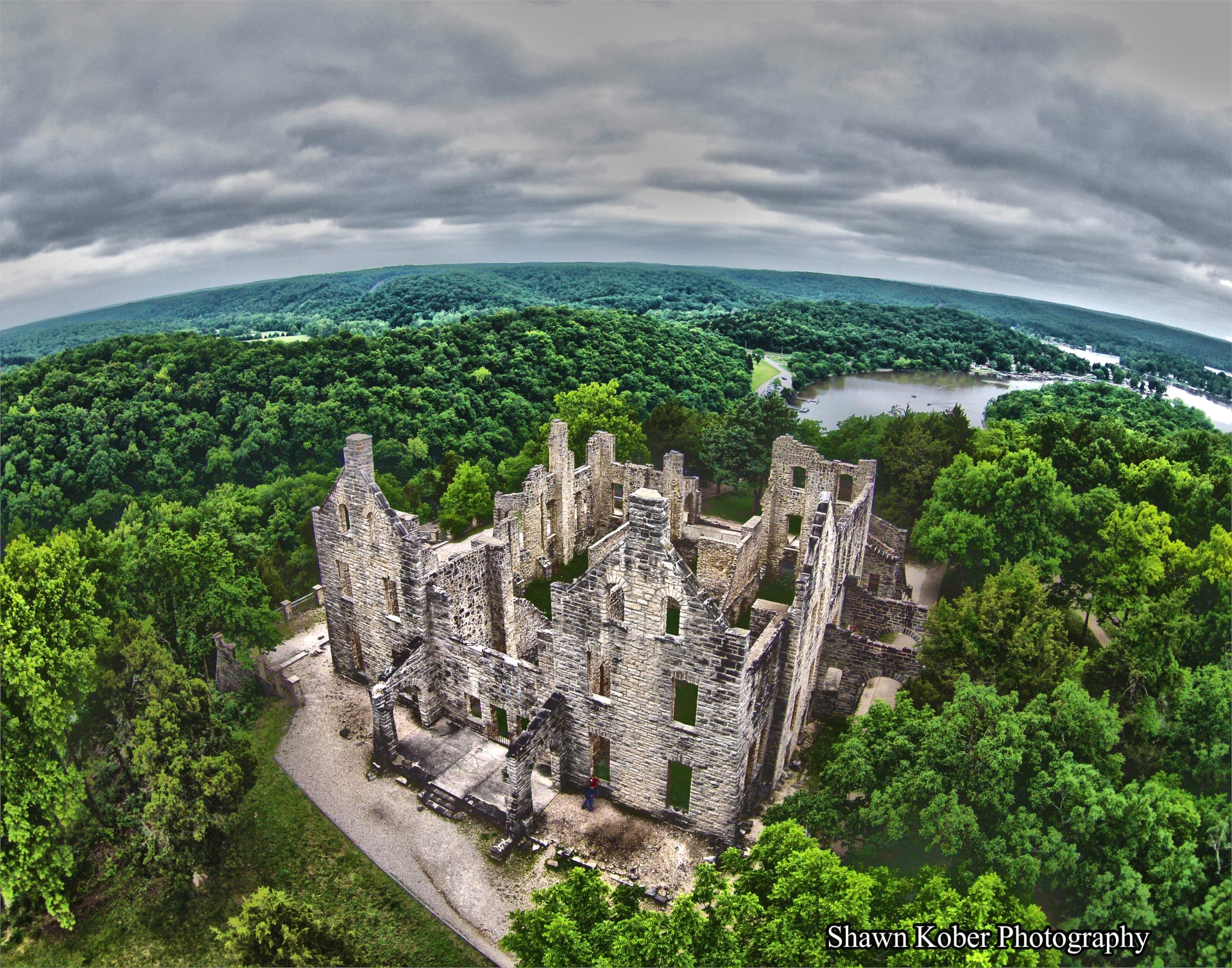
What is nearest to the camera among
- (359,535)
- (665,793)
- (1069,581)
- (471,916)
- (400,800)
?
(471,916)

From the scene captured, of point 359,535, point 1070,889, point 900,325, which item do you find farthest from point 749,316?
point 1070,889

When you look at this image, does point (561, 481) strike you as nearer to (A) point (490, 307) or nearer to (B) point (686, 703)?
(B) point (686, 703)

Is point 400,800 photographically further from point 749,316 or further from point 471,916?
point 749,316

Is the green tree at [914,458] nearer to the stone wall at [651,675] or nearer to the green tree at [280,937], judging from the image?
the stone wall at [651,675]

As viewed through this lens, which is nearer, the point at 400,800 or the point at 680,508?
the point at 400,800

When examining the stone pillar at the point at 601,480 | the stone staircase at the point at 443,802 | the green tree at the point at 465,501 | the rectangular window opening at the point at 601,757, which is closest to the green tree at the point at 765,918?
the rectangular window opening at the point at 601,757

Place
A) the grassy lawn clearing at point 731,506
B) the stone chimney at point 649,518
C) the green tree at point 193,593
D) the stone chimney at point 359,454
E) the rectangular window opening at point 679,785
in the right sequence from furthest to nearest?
the grassy lawn clearing at point 731,506 → the green tree at point 193,593 → the stone chimney at point 359,454 → the rectangular window opening at point 679,785 → the stone chimney at point 649,518

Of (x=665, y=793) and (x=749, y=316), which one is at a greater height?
(x=749, y=316)

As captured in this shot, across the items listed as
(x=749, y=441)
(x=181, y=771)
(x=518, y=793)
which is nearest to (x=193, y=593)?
(x=181, y=771)
